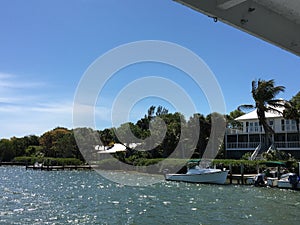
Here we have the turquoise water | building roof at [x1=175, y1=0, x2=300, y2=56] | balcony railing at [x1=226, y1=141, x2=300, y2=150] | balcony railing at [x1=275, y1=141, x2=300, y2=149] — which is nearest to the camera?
building roof at [x1=175, y1=0, x2=300, y2=56]

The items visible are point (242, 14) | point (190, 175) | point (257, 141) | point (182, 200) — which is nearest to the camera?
point (242, 14)

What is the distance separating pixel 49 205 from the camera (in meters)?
21.8

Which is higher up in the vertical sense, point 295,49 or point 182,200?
point 295,49

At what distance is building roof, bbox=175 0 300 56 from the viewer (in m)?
3.66

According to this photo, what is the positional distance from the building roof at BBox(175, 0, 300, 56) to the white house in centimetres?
4125

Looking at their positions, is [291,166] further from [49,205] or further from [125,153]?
[125,153]

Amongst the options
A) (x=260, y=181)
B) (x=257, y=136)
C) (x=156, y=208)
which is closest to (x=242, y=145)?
(x=257, y=136)

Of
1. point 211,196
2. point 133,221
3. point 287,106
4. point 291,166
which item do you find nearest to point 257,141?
point 287,106

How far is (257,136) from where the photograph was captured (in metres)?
48.3

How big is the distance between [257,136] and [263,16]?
152 feet

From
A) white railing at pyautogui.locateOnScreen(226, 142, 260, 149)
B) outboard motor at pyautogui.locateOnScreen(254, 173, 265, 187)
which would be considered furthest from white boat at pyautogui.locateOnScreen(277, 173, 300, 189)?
white railing at pyautogui.locateOnScreen(226, 142, 260, 149)

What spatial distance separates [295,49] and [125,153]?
63599 millimetres

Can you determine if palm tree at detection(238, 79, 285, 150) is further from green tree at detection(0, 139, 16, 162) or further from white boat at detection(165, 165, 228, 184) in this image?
green tree at detection(0, 139, 16, 162)

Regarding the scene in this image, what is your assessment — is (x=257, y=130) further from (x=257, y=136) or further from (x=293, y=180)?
(x=293, y=180)
